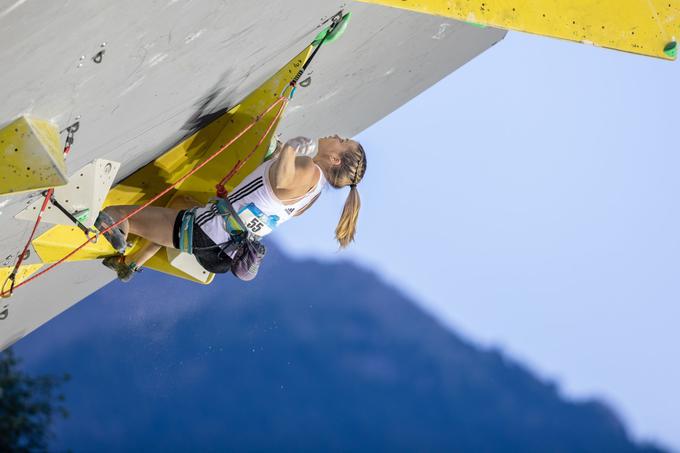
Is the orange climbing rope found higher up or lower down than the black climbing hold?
lower down

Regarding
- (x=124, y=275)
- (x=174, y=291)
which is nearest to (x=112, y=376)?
(x=174, y=291)

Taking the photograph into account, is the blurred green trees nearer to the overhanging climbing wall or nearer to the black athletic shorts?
the black athletic shorts

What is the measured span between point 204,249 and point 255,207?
0.65 feet

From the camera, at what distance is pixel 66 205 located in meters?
2.56

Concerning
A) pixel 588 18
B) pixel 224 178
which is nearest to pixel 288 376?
pixel 224 178

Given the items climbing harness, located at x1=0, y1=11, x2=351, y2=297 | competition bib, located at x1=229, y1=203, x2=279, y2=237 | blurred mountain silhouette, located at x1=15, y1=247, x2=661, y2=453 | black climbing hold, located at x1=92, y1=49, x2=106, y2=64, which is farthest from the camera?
blurred mountain silhouette, located at x1=15, y1=247, x2=661, y2=453

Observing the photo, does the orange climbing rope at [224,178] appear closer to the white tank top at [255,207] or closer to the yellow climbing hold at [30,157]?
the white tank top at [255,207]

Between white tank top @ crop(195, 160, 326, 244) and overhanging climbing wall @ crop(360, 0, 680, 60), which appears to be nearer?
overhanging climbing wall @ crop(360, 0, 680, 60)

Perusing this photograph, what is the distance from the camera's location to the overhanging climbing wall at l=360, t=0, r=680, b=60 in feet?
8.46

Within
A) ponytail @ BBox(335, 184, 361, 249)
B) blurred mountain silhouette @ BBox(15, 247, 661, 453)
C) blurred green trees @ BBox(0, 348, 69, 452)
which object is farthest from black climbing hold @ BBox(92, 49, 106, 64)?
blurred green trees @ BBox(0, 348, 69, 452)

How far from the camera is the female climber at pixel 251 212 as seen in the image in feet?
9.36

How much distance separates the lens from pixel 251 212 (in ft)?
9.55

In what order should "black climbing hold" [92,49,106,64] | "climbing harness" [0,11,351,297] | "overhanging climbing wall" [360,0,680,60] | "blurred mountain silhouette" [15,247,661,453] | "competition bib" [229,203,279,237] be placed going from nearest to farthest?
1. "black climbing hold" [92,49,106,64]
2. "overhanging climbing wall" [360,0,680,60]
3. "climbing harness" [0,11,351,297]
4. "competition bib" [229,203,279,237]
5. "blurred mountain silhouette" [15,247,661,453]

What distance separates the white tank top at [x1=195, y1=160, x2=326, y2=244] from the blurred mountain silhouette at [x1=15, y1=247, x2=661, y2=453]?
2491mm
